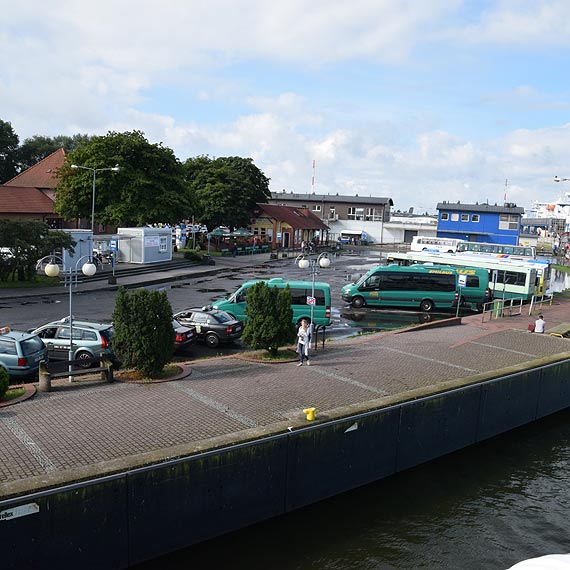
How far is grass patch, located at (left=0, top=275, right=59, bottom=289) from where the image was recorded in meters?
34.6

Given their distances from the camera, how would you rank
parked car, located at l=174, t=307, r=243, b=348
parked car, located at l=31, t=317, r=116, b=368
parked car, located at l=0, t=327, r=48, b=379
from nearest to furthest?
parked car, located at l=0, t=327, r=48, b=379 → parked car, located at l=31, t=317, r=116, b=368 → parked car, located at l=174, t=307, r=243, b=348

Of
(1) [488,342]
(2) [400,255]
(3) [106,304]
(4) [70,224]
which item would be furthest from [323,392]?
(4) [70,224]

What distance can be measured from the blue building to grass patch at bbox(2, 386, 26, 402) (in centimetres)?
7526

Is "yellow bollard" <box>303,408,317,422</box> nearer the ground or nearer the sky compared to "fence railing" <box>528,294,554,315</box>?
nearer the ground

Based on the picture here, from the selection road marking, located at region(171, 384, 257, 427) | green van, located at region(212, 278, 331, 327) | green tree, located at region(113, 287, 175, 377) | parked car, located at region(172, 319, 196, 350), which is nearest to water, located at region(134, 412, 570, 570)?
road marking, located at region(171, 384, 257, 427)

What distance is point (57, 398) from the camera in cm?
1373

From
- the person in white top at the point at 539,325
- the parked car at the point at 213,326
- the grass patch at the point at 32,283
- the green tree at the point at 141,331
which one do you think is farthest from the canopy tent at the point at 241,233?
the green tree at the point at 141,331

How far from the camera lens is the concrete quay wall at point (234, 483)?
30.2 feet

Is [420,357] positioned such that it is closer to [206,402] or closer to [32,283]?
[206,402]

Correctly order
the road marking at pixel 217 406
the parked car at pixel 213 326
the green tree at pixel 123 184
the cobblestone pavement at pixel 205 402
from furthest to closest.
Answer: the green tree at pixel 123 184 → the parked car at pixel 213 326 → the road marking at pixel 217 406 → the cobblestone pavement at pixel 205 402

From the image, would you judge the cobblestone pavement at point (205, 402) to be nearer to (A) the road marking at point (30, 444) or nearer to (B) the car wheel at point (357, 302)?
(A) the road marking at point (30, 444)

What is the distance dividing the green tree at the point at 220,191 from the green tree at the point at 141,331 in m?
47.7

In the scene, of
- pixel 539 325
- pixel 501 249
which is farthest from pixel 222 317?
pixel 501 249

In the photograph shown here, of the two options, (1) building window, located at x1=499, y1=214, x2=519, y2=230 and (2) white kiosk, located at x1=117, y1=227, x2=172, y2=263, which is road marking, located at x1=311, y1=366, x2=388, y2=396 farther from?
(1) building window, located at x1=499, y1=214, x2=519, y2=230
